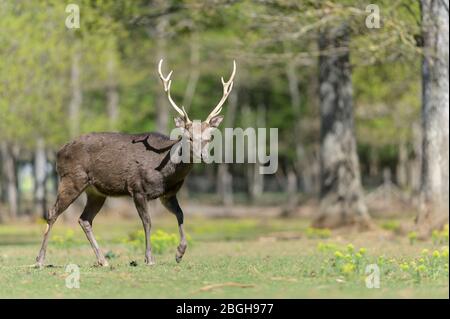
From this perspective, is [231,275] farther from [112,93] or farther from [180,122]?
[112,93]

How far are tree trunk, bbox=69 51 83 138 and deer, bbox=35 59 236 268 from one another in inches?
770

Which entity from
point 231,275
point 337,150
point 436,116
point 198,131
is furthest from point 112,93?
point 231,275

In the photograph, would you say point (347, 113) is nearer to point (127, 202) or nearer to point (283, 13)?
point (283, 13)

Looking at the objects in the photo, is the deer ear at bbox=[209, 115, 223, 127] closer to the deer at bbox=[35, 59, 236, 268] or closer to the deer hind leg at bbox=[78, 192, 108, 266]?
the deer at bbox=[35, 59, 236, 268]

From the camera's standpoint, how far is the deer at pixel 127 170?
45.7 ft

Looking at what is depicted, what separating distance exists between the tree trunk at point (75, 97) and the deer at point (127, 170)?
19.6 m

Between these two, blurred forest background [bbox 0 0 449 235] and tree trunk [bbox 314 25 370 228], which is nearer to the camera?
blurred forest background [bbox 0 0 449 235]

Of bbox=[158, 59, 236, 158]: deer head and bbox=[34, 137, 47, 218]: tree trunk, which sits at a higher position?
bbox=[158, 59, 236, 158]: deer head

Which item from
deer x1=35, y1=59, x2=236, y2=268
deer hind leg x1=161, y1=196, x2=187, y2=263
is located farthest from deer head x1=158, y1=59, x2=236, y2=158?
deer hind leg x1=161, y1=196, x2=187, y2=263

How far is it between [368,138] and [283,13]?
27122 millimetres

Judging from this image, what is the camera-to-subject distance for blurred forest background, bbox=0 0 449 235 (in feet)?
65.8


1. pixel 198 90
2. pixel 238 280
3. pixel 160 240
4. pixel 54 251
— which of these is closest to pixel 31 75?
pixel 54 251

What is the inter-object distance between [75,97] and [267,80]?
19697 millimetres

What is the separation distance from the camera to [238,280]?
1139 centimetres
